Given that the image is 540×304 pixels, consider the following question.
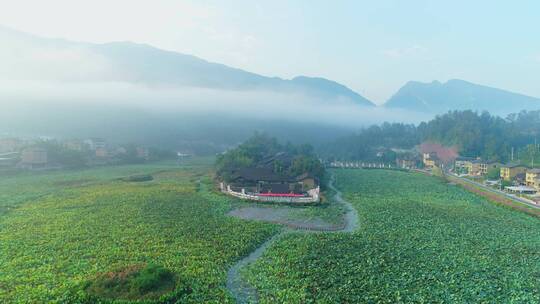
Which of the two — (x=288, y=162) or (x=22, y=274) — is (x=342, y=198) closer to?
(x=288, y=162)

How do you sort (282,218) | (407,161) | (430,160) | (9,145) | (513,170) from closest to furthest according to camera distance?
1. (282,218)
2. (513,170)
3. (9,145)
4. (430,160)
5. (407,161)

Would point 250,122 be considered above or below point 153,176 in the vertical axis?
above

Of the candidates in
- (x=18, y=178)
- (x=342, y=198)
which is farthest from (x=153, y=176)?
(x=342, y=198)

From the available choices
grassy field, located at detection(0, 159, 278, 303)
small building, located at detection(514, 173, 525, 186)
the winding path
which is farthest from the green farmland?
small building, located at detection(514, 173, 525, 186)

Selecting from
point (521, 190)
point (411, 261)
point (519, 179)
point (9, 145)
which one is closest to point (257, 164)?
point (521, 190)

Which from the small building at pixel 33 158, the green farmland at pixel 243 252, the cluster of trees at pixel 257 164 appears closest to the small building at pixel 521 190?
the green farmland at pixel 243 252

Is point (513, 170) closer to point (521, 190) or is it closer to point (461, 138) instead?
point (521, 190)
